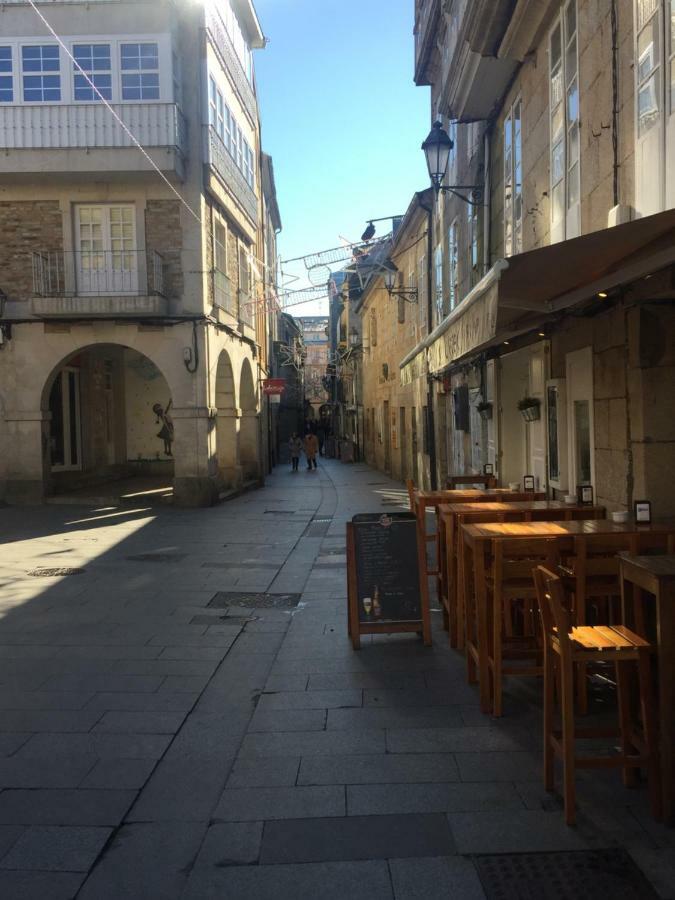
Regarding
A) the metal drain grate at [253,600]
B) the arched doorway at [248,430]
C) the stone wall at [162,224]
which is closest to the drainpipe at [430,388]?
the stone wall at [162,224]

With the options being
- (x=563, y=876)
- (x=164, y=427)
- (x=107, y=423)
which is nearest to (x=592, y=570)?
(x=563, y=876)

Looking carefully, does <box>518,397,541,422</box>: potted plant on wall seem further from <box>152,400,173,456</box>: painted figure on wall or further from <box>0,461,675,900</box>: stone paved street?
<box>152,400,173,456</box>: painted figure on wall

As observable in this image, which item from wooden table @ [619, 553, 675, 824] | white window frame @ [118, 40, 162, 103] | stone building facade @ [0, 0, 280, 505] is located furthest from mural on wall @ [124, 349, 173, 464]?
wooden table @ [619, 553, 675, 824]

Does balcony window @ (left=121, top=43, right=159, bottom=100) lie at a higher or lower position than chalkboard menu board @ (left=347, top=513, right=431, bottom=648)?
higher

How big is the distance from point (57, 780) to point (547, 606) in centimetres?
257

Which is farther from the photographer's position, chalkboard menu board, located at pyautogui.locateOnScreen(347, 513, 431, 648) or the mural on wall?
the mural on wall

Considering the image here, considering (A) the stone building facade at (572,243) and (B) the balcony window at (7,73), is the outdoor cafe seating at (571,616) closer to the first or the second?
(A) the stone building facade at (572,243)

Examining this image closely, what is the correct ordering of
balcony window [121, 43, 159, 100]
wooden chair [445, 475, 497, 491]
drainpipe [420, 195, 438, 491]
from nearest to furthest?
wooden chair [445, 475, 497, 491]
drainpipe [420, 195, 438, 491]
balcony window [121, 43, 159, 100]

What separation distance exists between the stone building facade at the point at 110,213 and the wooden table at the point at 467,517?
38.5 feet

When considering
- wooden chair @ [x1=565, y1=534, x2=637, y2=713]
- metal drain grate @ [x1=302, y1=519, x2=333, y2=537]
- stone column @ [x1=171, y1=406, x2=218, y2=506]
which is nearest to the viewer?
wooden chair @ [x1=565, y1=534, x2=637, y2=713]

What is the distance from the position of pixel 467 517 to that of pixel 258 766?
272cm

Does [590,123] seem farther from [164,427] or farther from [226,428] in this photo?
[164,427]

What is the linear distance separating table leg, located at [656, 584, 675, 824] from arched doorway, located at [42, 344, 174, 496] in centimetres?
1628

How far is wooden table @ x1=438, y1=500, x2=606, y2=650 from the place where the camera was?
19.7 feet
